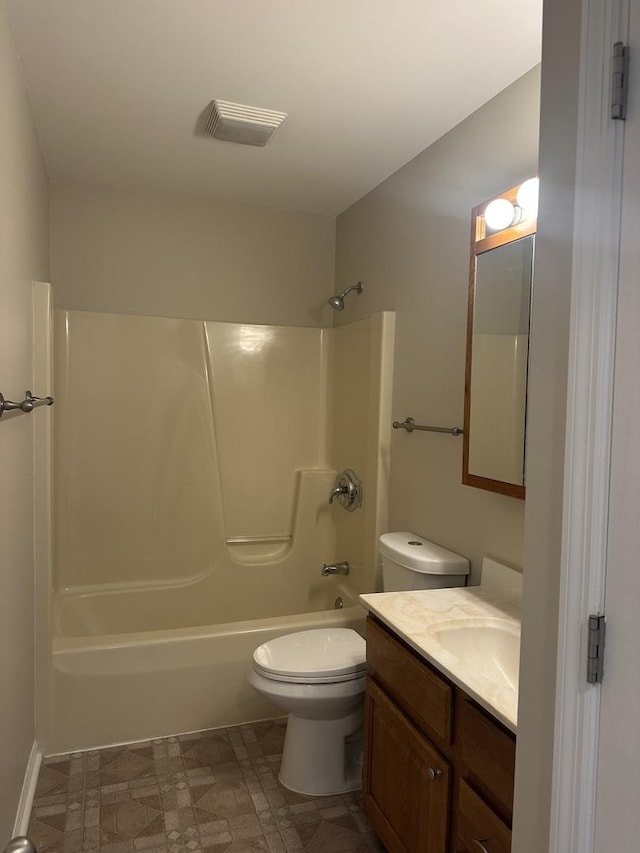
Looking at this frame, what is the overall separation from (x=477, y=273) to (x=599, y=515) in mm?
1420

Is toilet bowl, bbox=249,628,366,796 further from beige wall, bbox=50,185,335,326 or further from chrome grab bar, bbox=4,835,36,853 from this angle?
beige wall, bbox=50,185,335,326

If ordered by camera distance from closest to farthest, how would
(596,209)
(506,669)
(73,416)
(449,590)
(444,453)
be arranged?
1. (596,209)
2. (506,669)
3. (449,590)
4. (444,453)
5. (73,416)

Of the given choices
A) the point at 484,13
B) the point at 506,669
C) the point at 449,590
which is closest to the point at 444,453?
the point at 449,590

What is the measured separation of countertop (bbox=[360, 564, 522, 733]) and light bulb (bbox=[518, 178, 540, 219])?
3.55 ft

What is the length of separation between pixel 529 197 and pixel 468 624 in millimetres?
1238

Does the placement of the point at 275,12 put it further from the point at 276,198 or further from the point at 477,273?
the point at 276,198

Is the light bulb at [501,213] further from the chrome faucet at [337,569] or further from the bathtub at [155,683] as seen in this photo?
the chrome faucet at [337,569]

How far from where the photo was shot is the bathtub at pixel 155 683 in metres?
2.49

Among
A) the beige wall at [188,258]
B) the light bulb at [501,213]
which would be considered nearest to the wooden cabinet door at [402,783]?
the light bulb at [501,213]

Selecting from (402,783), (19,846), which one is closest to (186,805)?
(402,783)

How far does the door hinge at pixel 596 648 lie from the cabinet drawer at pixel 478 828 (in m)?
0.59

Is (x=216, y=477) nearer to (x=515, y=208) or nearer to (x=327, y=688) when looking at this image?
(x=327, y=688)

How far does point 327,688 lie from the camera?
2154mm

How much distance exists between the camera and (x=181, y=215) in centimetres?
328
